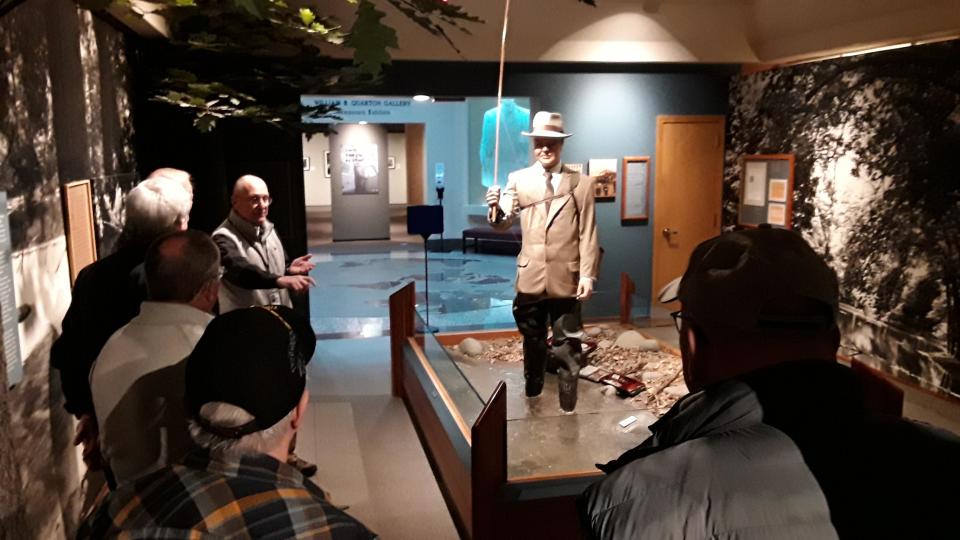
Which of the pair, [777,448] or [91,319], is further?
[91,319]

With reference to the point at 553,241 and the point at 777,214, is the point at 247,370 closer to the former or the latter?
the point at 553,241

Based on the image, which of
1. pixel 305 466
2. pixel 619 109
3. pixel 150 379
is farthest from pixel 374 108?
pixel 150 379

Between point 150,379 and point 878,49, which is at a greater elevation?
point 878,49

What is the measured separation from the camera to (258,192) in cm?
366

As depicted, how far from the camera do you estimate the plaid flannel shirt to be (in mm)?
1072

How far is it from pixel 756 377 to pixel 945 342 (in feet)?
16.1

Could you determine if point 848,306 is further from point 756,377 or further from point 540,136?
point 756,377

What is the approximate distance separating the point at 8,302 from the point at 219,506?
138 cm

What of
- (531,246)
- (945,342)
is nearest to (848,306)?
(945,342)

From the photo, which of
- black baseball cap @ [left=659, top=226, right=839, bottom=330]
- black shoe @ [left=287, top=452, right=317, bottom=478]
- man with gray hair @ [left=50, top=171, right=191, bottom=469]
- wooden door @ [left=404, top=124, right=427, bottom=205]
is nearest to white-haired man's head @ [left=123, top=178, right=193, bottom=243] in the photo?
man with gray hair @ [left=50, top=171, right=191, bottom=469]

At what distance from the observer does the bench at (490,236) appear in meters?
11.5

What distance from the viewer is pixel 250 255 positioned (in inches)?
147

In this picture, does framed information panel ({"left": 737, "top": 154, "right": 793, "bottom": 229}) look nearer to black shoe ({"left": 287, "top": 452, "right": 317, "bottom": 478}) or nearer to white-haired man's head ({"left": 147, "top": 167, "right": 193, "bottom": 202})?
black shoe ({"left": 287, "top": 452, "right": 317, "bottom": 478})

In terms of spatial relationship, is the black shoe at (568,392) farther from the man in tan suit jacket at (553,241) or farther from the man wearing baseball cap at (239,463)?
the man wearing baseball cap at (239,463)
